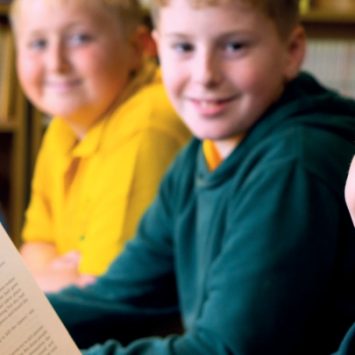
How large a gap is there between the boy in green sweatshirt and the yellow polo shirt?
0.09 meters

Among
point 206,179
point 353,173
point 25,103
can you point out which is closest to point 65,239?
point 206,179

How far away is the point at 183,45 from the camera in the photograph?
1.14 m

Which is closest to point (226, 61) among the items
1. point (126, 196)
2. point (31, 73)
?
point (126, 196)

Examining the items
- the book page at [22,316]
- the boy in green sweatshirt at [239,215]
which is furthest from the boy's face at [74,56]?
the book page at [22,316]

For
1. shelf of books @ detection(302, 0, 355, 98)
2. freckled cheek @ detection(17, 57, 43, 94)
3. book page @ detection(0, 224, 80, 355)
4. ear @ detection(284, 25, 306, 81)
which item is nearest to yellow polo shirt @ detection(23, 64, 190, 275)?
freckled cheek @ detection(17, 57, 43, 94)

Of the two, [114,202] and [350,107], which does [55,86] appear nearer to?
[114,202]

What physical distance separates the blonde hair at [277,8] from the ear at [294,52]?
0.05 feet

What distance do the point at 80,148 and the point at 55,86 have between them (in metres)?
0.13

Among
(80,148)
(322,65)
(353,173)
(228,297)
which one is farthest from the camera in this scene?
(322,65)

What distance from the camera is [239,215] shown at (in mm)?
996

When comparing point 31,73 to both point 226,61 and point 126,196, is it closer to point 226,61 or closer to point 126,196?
point 126,196

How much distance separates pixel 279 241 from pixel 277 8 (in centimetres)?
36

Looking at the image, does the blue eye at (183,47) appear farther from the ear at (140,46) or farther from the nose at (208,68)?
the ear at (140,46)

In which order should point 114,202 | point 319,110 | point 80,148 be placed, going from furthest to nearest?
1. point 80,148
2. point 114,202
3. point 319,110
